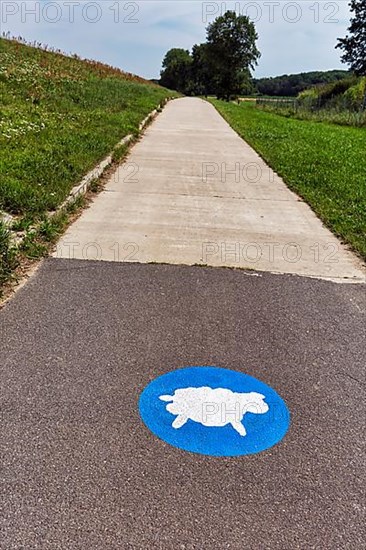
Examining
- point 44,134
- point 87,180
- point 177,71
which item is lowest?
point 87,180

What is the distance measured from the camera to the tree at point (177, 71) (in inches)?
4099

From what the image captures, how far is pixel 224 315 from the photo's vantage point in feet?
12.8

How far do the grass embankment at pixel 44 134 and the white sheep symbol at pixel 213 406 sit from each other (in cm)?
209

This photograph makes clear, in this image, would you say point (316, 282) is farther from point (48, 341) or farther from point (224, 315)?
point (48, 341)

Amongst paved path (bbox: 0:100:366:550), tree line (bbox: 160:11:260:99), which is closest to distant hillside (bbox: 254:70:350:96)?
tree line (bbox: 160:11:260:99)

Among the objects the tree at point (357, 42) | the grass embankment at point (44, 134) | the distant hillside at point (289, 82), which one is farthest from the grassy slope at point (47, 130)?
the distant hillside at point (289, 82)

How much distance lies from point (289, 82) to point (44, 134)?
8214cm

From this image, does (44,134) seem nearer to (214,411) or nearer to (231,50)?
(214,411)

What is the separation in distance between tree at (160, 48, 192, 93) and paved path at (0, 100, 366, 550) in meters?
102

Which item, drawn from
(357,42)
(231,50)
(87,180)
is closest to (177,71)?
(231,50)

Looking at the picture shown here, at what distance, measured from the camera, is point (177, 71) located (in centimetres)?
10712

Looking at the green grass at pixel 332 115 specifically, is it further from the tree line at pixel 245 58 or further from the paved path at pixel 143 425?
the tree line at pixel 245 58

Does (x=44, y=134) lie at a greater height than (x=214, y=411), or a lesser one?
greater

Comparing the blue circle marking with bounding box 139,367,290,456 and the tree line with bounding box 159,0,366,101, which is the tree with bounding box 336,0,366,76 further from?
the blue circle marking with bounding box 139,367,290,456
